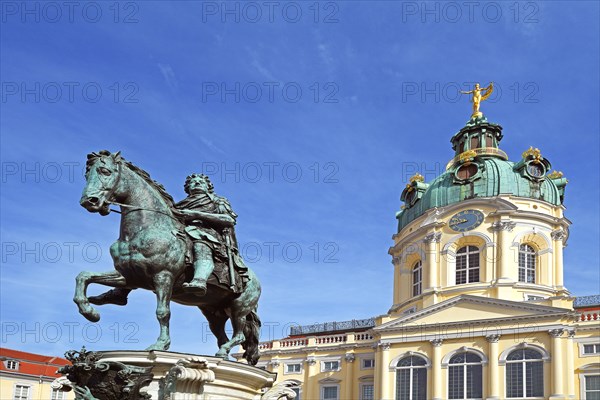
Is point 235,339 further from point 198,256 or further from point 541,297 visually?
point 541,297

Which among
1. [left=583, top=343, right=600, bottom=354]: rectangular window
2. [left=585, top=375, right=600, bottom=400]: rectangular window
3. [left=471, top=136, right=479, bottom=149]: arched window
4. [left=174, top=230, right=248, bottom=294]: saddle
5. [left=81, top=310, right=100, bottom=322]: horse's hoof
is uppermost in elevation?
[left=471, top=136, right=479, bottom=149]: arched window

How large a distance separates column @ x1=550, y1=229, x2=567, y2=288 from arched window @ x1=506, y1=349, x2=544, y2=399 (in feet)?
23.8

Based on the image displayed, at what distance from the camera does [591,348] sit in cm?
4450

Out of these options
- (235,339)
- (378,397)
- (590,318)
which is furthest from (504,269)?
(235,339)

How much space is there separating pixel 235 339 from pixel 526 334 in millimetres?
38591

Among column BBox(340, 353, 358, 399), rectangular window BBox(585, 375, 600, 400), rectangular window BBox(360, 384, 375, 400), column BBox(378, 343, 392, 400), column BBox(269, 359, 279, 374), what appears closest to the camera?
rectangular window BBox(585, 375, 600, 400)

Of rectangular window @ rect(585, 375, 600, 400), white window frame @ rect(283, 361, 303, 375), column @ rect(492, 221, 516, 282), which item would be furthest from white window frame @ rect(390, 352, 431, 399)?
rectangular window @ rect(585, 375, 600, 400)

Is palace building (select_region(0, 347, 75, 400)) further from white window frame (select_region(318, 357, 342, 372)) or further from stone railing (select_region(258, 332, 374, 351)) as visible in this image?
white window frame (select_region(318, 357, 342, 372))

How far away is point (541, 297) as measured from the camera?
160 ft

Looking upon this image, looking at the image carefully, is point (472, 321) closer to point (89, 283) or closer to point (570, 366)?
point (570, 366)

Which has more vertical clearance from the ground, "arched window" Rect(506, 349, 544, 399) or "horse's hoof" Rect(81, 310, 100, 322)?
"arched window" Rect(506, 349, 544, 399)

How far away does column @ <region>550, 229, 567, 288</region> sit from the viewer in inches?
1974

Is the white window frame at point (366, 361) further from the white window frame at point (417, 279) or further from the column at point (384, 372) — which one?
the white window frame at point (417, 279)

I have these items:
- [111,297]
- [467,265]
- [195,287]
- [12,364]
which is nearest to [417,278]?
[467,265]
